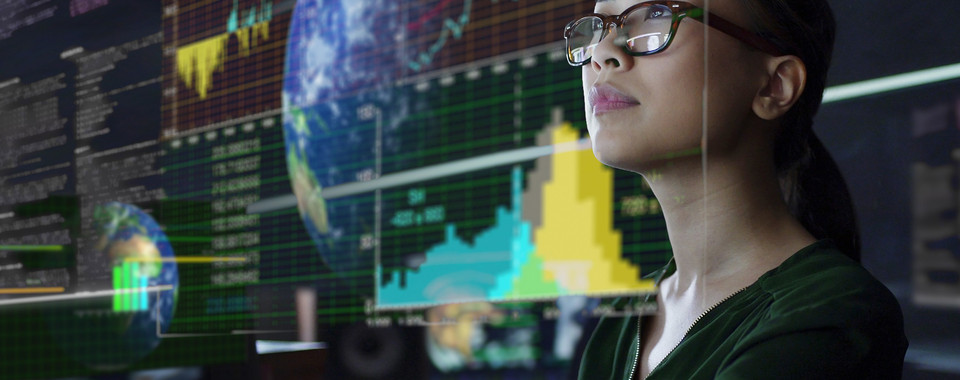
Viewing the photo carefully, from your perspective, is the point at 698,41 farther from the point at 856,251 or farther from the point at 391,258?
the point at 391,258

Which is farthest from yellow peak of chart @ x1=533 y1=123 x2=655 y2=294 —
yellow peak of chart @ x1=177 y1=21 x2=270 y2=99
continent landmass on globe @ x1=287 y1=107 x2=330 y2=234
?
yellow peak of chart @ x1=177 y1=21 x2=270 y2=99

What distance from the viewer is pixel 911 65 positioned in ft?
2.63

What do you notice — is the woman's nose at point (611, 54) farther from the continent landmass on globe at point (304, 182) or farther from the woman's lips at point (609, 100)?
the continent landmass on globe at point (304, 182)

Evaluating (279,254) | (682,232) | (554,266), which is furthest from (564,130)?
(279,254)

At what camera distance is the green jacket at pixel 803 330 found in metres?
0.60

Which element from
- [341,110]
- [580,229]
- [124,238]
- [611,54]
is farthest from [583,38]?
[124,238]

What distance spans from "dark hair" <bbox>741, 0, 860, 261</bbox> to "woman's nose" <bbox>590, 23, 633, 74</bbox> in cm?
10

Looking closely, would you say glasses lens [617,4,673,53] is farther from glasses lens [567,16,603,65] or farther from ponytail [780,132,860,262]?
ponytail [780,132,860,262]

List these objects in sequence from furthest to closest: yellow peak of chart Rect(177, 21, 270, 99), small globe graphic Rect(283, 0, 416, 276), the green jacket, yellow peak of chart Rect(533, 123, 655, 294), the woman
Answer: yellow peak of chart Rect(177, 21, 270, 99) < small globe graphic Rect(283, 0, 416, 276) < yellow peak of chart Rect(533, 123, 655, 294) < the woman < the green jacket

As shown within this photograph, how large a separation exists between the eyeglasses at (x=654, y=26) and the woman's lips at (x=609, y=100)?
0.11 ft

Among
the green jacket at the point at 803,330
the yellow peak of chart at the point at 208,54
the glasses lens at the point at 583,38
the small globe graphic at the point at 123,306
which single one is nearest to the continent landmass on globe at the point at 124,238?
the small globe graphic at the point at 123,306

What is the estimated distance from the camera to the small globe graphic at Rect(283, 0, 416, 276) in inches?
48.1

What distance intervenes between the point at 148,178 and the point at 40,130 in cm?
35

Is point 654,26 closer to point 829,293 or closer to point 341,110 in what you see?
point 829,293
